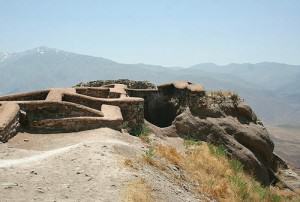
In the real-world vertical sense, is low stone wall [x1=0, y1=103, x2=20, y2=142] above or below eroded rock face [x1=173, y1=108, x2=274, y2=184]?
above

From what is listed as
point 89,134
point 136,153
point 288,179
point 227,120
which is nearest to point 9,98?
point 89,134

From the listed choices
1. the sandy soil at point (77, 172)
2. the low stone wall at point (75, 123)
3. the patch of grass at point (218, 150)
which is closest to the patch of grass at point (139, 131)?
the low stone wall at point (75, 123)

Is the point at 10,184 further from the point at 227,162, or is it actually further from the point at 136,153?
the point at 227,162

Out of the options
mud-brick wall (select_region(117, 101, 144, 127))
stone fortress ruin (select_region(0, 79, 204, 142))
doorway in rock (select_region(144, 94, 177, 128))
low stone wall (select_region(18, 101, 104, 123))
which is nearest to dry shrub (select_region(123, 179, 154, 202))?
stone fortress ruin (select_region(0, 79, 204, 142))

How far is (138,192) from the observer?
988 cm

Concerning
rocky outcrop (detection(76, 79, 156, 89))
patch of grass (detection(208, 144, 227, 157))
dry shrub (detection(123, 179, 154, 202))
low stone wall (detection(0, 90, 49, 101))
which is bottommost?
patch of grass (detection(208, 144, 227, 157))

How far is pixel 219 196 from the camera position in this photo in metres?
13.4

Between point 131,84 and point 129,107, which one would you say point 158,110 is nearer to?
point 131,84

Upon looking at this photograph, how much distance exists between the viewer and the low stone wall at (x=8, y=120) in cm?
1378

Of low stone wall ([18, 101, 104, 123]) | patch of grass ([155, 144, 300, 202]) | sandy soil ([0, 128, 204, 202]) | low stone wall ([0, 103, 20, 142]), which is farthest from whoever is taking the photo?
low stone wall ([18, 101, 104, 123])

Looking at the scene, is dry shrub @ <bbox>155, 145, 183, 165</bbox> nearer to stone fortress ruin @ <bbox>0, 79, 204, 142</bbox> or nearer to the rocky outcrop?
stone fortress ruin @ <bbox>0, 79, 204, 142</bbox>

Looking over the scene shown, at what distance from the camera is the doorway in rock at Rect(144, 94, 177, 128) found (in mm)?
24219

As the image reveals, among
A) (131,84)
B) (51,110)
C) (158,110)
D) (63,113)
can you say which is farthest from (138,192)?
(131,84)

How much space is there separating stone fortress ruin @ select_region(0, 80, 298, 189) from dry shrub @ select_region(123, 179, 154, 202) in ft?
16.9
